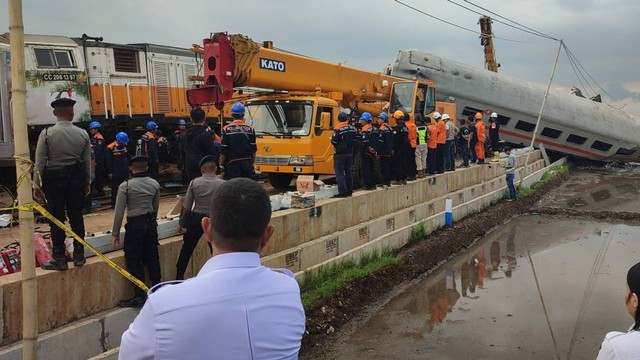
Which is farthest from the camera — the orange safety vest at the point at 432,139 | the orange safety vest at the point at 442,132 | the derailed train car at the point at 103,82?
the orange safety vest at the point at 442,132

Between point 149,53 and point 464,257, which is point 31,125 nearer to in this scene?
point 149,53

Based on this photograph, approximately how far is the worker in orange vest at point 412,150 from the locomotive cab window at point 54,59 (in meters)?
7.77

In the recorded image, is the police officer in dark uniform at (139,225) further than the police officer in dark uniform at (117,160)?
No

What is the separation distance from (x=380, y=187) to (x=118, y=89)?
7250mm

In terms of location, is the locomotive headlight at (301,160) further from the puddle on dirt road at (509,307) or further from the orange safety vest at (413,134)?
the puddle on dirt road at (509,307)

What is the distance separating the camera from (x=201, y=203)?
552cm

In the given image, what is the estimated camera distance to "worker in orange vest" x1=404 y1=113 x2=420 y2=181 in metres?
11.4

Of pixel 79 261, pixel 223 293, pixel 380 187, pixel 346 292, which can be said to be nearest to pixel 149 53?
pixel 380 187

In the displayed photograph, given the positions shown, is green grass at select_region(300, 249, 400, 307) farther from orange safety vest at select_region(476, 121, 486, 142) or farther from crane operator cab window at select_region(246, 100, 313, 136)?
orange safety vest at select_region(476, 121, 486, 142)

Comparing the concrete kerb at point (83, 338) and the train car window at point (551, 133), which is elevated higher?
the train car window at point (551, 133)

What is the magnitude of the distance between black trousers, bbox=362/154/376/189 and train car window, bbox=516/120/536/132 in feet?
44.4

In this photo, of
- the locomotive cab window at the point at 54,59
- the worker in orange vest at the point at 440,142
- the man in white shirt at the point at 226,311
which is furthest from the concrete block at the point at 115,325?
the worker in orange vest at the point at 440,142

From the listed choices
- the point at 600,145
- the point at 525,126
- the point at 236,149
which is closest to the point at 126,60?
the point at 236,149

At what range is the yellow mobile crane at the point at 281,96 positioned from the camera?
8.95m
